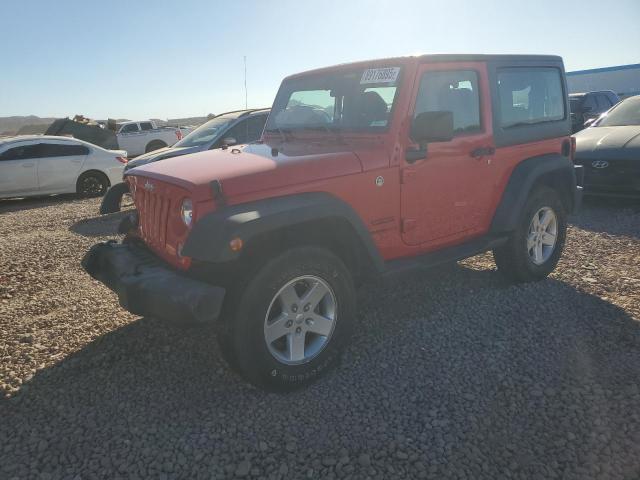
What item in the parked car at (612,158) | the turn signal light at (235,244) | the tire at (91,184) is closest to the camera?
the turn signal light at (235,244)

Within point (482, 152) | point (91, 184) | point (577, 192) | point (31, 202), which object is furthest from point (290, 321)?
point (31, 202)

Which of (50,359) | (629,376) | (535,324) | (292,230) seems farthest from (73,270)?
(629,376)

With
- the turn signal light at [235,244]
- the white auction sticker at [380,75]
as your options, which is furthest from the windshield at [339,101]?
the turn signal light at [235,244]

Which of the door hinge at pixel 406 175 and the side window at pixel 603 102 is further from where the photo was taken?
the side window at pixel 603 102

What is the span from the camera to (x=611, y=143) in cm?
737

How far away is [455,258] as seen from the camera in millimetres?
3820

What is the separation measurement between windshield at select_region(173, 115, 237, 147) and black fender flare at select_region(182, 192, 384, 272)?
6.10 metres

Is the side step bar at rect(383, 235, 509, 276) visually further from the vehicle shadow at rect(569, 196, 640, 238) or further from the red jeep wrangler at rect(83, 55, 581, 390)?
the vehicle shadow at rect(569, 196, 640, 238)

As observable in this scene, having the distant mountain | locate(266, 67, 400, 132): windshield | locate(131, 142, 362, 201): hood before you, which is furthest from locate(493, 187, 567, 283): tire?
the distant mountain

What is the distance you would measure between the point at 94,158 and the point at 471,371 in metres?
10.4

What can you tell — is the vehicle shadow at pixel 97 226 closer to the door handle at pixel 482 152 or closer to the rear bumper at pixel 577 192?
the door handle at pixel 482 152

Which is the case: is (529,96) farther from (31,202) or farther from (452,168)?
(31,202)

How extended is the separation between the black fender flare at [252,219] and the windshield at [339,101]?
864mm

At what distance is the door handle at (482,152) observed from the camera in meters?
3.89
